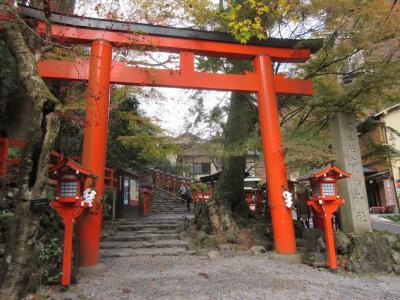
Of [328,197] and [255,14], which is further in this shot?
[255,14]

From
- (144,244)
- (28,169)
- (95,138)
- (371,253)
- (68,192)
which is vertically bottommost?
(371,253)

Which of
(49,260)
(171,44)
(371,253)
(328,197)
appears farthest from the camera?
(171,44)

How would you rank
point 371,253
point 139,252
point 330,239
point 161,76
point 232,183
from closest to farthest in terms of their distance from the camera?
point 330,239, point 371,253, point 161,76, point 139,252, point 232,183

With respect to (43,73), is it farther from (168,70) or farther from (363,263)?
(363,263)

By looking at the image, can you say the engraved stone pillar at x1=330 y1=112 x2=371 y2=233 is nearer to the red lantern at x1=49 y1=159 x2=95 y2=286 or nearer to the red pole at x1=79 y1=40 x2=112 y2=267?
the red pole at x1=79 y1=40 x2=112 y2=267

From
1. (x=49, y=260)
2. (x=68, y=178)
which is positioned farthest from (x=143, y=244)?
(x=68, y=178)

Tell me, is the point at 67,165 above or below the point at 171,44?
below

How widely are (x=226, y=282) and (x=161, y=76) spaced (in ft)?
16.7

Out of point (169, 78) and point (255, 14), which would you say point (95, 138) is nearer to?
point (169, 78)

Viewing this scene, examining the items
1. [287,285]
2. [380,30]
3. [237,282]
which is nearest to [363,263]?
[287,285]

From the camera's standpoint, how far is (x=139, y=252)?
27.0 feet

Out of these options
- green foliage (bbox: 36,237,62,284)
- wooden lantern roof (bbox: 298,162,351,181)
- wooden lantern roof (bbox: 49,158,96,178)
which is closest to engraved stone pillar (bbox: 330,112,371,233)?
wooden lantern roof (bbox: 298,162,351,181)

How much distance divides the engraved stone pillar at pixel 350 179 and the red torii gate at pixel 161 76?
140cm

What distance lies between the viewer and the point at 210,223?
10406 mm
